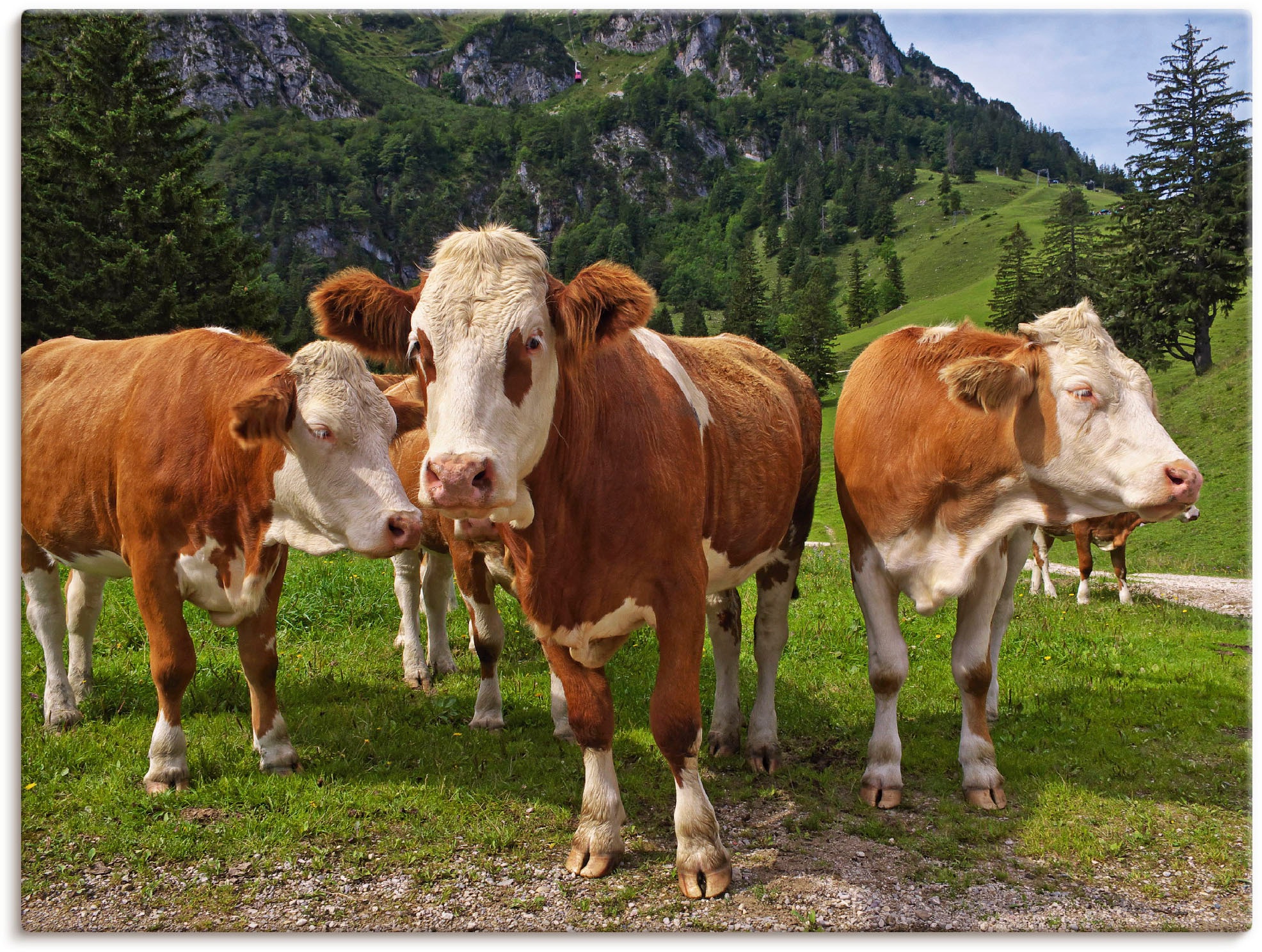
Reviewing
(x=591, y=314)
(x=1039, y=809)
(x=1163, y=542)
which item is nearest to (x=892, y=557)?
(x=1039, y=809)

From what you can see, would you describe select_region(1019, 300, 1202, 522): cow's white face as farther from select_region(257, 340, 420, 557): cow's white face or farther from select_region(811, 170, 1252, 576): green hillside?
select_region(257, 340, 420, 557): cow's white face

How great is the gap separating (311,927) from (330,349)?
308 centimetres

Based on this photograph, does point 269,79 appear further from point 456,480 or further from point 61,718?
point 456,480

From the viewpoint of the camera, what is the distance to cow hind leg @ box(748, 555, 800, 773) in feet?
19.4

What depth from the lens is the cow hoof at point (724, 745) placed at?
6.07m

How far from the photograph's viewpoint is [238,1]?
429 cm

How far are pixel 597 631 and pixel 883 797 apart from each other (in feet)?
7.73

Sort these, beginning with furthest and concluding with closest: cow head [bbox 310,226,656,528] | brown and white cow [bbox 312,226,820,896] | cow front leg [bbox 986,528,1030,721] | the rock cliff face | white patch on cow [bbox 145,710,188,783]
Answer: the rock cliff face, cow front leg [bbox 986,528,1030,721], white patch on cow [bbox 145,710,188,783], brown and white cow [bbox 312,226,820,896], cow head [bbox 310,226,656,528]

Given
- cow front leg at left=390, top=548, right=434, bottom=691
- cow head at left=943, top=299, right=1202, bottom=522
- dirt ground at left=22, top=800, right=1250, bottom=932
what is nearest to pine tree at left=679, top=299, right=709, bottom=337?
cow front leg at left=390, top=548, right=434, bottom=691

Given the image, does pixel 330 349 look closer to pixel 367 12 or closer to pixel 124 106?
pixel 367 12

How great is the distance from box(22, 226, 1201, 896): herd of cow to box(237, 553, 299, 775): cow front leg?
2 centimetres

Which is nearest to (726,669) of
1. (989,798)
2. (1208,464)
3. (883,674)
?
(883,674)

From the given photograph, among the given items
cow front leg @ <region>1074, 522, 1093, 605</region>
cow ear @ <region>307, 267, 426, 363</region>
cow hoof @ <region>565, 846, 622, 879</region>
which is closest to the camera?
cow ear @ <region>307, 267, 426, 363</region>

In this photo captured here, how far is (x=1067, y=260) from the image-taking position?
214 ft
